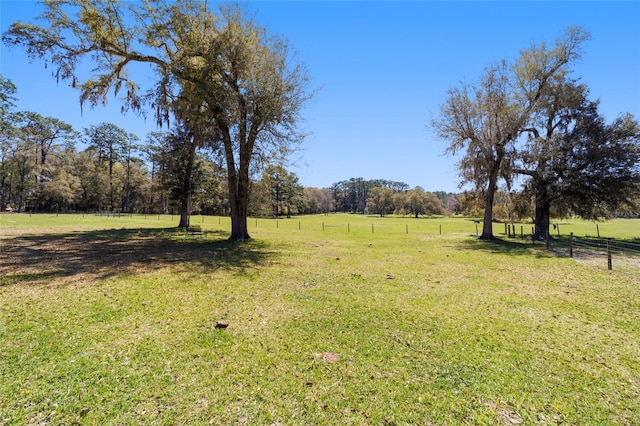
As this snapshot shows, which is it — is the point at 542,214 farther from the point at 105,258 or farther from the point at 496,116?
the point at 105,258

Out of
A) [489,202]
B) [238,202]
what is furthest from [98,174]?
[489,202]

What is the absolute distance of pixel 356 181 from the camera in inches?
6058

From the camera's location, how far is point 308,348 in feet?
15.3

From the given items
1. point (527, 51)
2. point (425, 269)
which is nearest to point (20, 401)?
point (425, 269)

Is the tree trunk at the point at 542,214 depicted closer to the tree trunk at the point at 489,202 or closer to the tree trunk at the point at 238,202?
the tree trunk at the point at 489,202

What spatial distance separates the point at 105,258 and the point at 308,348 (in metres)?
9.94

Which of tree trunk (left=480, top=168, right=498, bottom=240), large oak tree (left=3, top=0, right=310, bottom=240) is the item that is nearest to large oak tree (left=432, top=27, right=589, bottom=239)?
tree trunk (left=480, top=168, right=498, bottom=240)

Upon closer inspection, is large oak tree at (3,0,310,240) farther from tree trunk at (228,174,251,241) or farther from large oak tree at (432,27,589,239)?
large oak tree at (432,27,589,239)

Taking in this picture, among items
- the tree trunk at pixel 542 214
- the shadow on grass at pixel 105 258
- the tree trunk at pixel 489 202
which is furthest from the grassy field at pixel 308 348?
the tree trunk at pixel 489 202

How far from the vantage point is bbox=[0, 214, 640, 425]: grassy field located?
326 cm

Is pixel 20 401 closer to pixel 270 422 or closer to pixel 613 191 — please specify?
pixel 270 422

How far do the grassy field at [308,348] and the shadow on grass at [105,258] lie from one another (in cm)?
16

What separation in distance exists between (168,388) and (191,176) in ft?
76.5

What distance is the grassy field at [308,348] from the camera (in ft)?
10.7
